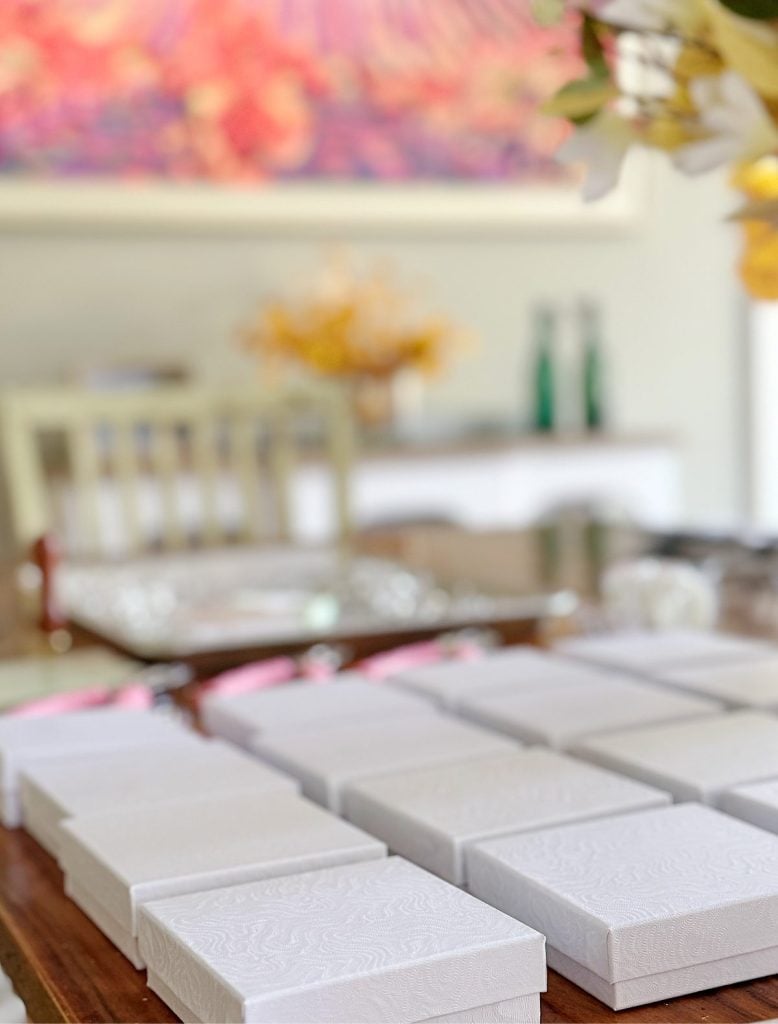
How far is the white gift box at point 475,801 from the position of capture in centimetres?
65

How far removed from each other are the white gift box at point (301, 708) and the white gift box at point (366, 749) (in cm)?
2

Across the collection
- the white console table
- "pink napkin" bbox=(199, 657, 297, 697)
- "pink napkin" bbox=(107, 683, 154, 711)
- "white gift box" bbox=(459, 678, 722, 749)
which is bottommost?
the white console table

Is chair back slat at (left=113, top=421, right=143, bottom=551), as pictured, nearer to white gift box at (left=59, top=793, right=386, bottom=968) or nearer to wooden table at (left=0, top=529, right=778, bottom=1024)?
wooden table at (left=0, top=529, right=778, bottom=1024)

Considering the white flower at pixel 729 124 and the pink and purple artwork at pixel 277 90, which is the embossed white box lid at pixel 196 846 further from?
the pink and purple artwork at pixel 277 90

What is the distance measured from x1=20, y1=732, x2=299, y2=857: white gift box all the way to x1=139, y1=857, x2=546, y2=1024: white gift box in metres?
0.16

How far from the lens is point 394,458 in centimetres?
377

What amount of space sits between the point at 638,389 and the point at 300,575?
315cm

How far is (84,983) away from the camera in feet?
2.01

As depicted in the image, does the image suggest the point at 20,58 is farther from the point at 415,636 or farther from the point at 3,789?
the point at 3,789

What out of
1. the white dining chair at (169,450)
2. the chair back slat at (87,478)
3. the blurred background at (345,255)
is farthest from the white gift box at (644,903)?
the blurred background at (345,255)

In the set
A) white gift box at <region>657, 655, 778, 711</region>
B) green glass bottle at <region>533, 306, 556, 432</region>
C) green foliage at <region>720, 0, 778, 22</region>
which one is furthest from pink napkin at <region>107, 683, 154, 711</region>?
green glass bottle at <region>533, 306, 556, 432</region>

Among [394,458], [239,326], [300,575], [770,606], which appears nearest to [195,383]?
[239,326]

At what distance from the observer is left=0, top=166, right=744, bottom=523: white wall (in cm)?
391

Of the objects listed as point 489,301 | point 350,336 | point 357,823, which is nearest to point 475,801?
point 357,823
